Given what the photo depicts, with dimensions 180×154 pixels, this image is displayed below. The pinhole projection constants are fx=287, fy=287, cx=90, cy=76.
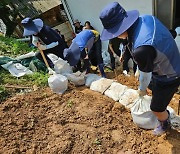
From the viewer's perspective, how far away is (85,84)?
531 centimetres

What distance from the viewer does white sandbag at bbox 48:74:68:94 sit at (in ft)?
16.0

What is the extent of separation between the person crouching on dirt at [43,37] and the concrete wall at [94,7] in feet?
7.41

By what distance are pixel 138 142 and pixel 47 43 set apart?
281cm

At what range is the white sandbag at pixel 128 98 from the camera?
4.37 meters

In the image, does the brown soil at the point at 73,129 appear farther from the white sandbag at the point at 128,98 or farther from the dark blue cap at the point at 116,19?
the dark blue cap at the point at 116,19

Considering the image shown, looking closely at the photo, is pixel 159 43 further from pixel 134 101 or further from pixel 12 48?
pixel 12 48

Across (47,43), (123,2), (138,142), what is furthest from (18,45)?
(138,142)

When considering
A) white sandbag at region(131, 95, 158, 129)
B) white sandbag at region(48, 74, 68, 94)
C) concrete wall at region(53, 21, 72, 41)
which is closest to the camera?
white sandbag at region(131, 95, 158, 129)

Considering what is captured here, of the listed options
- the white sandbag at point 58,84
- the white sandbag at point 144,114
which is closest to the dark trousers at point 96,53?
the white sandbag at point 58,84

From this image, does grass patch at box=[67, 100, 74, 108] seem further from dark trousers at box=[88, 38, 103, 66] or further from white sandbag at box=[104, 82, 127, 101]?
dark trousers at box=[88, 38, 103, 66]

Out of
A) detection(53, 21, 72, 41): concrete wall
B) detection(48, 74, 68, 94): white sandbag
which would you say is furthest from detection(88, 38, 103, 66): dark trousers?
detection(53, 21, 72, 41): concrete wall

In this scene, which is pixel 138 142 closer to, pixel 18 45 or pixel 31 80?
pixel 31 80

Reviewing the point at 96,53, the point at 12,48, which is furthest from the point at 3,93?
the point at 12,48

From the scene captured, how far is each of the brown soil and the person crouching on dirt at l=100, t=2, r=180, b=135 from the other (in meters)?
0.96
